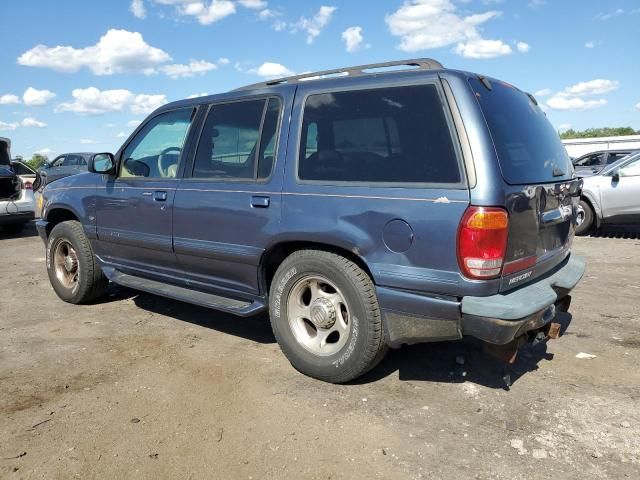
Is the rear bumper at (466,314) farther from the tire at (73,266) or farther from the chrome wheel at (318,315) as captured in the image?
the tire at (73,266)

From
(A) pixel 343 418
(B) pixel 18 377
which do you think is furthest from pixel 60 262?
(A) pixel 343 418

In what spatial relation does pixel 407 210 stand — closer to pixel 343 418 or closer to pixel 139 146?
pixel 343 418

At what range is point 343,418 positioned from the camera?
298cm

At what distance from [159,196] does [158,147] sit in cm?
54

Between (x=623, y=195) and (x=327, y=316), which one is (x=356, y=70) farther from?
(x=623, y=195)

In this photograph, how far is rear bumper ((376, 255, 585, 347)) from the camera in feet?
→ 9.00

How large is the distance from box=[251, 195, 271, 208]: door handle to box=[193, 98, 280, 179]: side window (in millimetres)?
164

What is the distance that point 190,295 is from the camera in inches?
164

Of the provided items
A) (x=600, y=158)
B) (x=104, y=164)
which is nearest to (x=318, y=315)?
(x=104, y=164)

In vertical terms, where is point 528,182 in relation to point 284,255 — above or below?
above

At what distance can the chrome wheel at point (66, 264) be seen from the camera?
534 centimetres

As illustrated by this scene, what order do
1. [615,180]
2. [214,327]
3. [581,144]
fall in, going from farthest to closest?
[581,144] < [615,180] < [214,327]

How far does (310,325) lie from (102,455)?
4.89 ft

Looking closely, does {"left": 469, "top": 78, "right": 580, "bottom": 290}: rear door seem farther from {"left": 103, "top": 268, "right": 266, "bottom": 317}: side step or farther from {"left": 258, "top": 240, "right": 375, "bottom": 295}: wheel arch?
{"left": 103, "top": 268, "right": 266, "bottom": 317}: side step
